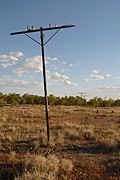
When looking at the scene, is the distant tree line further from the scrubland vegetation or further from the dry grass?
the dry grass

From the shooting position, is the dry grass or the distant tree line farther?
the distant tree line

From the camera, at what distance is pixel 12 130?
86.6ft

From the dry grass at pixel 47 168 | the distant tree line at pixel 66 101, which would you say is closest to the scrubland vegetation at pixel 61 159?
the dry grass at pixel 47 168

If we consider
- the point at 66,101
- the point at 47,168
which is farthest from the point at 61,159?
the point at 66,101

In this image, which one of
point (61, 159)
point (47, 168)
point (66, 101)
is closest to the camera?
point (47, 168)

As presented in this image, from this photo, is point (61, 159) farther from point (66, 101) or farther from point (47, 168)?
point (66, 101)

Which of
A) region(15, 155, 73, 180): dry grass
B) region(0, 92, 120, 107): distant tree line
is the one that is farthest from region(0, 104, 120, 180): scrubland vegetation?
region(0, 92, 120, 107): distant tree line

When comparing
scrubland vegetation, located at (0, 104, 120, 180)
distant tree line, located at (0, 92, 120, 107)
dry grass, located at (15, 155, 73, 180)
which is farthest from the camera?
distant tree line, located at (0, 92, 120, 107)

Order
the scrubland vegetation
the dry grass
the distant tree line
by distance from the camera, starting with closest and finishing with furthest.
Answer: the dry grass < the scrubland vegetation < the distant tree line

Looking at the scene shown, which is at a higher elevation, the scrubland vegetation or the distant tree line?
the distant tree line

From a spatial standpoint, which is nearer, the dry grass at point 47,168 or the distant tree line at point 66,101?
the dry grass at point 47,168

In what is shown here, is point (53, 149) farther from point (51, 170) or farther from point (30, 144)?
point (51, 170)

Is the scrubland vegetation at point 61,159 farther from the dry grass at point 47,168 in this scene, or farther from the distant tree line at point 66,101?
the distant tree line at point 66,101

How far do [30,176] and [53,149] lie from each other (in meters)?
6.64
